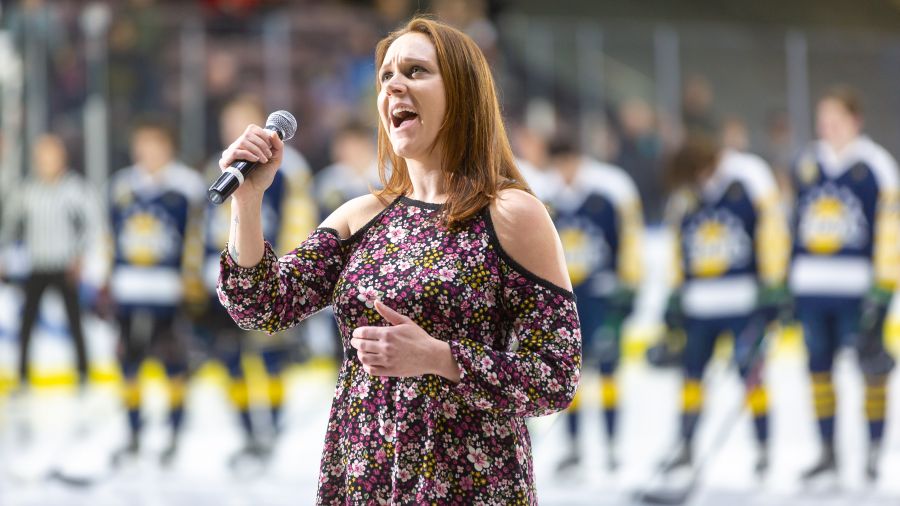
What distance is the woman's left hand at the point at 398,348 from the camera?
1468 millimetres

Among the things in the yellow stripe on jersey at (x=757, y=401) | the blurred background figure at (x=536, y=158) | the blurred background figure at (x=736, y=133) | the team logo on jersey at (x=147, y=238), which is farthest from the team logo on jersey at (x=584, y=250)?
the team logo on jersey at (x=147, y=238)

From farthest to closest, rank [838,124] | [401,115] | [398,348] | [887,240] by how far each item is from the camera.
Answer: [838,124] < [887,240] < [401,115] < [398,348]

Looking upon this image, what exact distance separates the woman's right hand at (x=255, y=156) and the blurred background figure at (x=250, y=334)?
12.7 ft

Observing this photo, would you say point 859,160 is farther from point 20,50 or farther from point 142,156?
point 20,50

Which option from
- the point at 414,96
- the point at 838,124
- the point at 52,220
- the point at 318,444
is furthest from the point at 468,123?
the point at 52,220

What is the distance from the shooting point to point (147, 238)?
554cm

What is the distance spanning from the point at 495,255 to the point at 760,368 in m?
3.86

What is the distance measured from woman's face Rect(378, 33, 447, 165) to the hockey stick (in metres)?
3.41

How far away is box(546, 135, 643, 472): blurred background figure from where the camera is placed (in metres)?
5.62

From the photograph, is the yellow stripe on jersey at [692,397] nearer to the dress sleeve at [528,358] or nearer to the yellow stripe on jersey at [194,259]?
the yellow stripe on jersey at [194,259]

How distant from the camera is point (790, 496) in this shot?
15.8ft

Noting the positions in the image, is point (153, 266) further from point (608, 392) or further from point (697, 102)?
point (697, 102)

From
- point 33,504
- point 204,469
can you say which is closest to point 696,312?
point 204,469

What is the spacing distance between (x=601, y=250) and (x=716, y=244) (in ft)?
2.10
